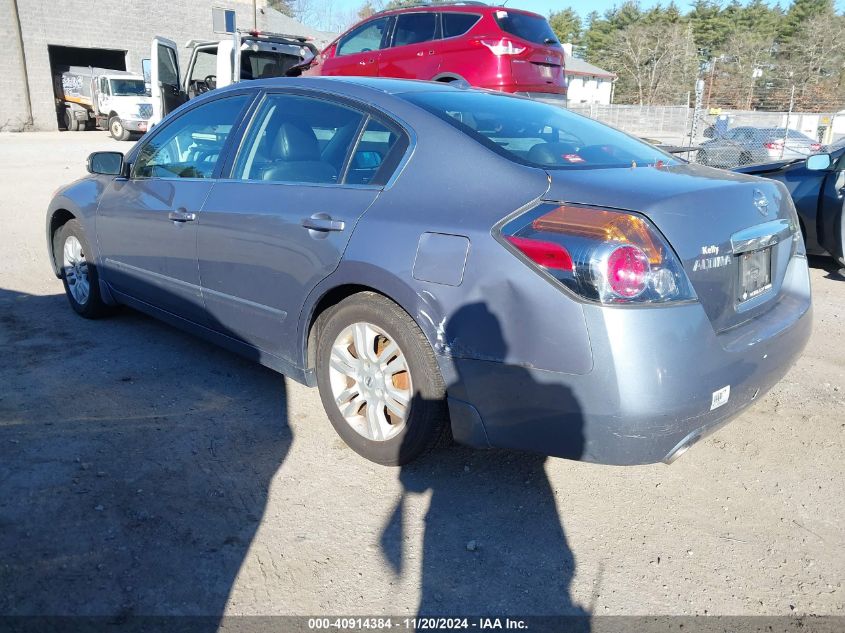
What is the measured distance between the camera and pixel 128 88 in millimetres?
25250

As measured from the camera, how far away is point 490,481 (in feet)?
10.2

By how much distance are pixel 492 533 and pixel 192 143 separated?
9.64ft

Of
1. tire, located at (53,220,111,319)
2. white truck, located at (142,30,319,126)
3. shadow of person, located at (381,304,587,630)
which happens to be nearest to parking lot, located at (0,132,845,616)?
shadow of person, located at (381,304,587,630)

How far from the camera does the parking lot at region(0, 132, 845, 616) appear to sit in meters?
2.37

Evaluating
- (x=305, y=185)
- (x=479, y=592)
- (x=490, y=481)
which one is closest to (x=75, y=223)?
(x=305, y=185)

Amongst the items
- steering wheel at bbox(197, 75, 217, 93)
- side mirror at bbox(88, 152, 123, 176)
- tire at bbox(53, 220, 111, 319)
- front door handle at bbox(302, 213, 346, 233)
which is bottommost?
tire at bbox(53, 220, 111, 319)

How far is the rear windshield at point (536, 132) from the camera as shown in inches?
116

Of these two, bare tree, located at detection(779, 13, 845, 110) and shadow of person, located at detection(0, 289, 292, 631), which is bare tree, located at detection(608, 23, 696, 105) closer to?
bare tree, located at detection(779, 13, 845, 110)

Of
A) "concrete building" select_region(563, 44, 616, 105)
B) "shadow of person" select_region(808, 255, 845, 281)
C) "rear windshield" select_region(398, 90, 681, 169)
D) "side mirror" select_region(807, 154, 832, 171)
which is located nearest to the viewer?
"rear windshield" select_region(398, 90, 681, 169)

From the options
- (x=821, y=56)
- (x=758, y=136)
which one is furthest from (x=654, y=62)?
(x=758, y=136)

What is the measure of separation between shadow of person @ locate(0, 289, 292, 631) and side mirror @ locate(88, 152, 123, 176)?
44.0 inches

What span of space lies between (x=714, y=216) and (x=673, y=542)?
126 cm

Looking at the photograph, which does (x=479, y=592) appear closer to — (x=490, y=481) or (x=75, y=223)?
(x=490, y=481)

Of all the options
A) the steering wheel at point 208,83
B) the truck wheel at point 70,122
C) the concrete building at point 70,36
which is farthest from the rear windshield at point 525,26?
the truck wheel at point 70,122
